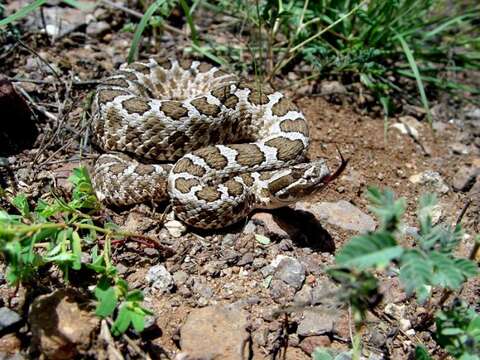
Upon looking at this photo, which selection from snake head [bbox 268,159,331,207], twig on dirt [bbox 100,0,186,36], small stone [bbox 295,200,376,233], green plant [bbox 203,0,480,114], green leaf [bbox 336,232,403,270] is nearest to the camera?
green leaf [bbox 336,232,403,270]

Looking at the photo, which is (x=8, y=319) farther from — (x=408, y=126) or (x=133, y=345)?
(x=408, y=126)

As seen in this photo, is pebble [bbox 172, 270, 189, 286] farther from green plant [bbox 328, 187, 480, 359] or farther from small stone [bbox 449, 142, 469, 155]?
small stone [bbox 449, 142, 469, 155]

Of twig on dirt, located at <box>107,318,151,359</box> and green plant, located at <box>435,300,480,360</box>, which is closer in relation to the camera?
green plant, located at <box>435,300,480,360</box>

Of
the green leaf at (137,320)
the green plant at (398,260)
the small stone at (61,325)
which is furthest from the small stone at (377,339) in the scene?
the small stone at (61,325)

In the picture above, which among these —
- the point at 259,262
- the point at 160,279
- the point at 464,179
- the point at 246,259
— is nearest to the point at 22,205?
the point at 160,279

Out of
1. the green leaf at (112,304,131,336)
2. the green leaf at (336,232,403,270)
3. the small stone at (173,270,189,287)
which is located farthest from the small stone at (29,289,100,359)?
the green leaf at (336,232,403,270)

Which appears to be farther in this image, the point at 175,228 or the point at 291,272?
the point at 175,228

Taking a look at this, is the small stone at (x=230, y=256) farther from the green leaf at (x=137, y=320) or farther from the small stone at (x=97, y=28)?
the small stone at (x=97, y=28)
